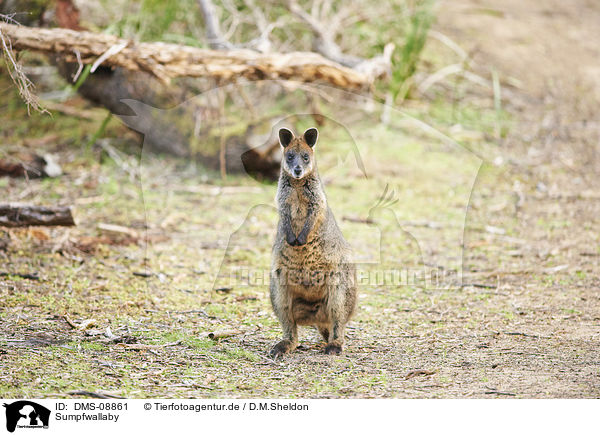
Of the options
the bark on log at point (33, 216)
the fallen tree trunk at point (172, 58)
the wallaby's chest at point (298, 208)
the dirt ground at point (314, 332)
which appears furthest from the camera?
the fallen tree trunk at point (172, 58)

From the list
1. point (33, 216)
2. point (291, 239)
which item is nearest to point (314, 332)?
point (291, 239)

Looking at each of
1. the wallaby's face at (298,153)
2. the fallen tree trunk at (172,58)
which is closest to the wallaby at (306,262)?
the wallaby's face at (298,153)

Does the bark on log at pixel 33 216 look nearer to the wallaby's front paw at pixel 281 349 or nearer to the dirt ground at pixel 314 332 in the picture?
the dirt ground at pixel 314 332

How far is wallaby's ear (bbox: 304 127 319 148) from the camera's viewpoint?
4469 millimetres

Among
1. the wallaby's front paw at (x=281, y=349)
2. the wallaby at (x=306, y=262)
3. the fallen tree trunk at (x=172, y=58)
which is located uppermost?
the fallen tree trunk at (x=172, y=58)

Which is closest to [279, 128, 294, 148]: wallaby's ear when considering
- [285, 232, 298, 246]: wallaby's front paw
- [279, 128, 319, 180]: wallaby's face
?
[279, 128, 319, 180]: wallaby's face

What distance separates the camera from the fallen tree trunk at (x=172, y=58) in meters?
6.23

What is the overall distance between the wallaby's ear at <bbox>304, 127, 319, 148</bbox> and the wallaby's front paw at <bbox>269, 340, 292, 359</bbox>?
138 centimetres

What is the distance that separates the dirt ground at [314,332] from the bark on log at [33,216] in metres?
0.39

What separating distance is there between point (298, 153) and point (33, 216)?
2.77m

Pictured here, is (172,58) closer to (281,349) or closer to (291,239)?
(291,239)

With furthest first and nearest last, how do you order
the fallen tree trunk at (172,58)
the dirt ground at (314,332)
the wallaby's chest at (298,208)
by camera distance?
the fallen tree trunk at (172,58) → the wallaby's chest at (298,208) → the dirt ground at (314,332)

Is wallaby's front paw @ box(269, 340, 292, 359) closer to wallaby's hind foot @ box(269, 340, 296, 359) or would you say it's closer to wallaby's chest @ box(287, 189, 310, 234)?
wallaby's hind foot @ box(269, 340, 296, 359)

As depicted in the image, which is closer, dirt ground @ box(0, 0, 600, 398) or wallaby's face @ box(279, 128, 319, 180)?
dirt ground @ box(0, 0, 600, 398)
